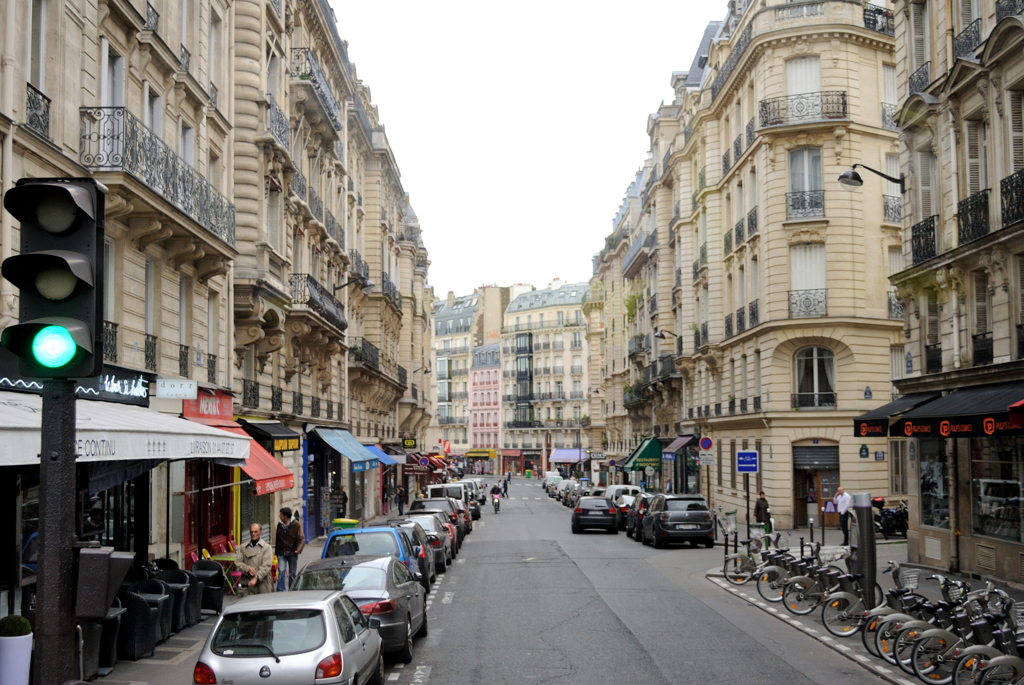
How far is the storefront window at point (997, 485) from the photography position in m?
18.5

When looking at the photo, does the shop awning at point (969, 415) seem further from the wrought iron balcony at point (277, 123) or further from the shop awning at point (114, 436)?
the wrought iron balcony at point (277, 123)

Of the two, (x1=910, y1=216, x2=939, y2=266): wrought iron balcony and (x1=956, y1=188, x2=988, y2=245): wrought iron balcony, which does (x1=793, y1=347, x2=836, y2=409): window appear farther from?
(x1=956, y1=188, x2=988, y2=245): wrought iron balcony

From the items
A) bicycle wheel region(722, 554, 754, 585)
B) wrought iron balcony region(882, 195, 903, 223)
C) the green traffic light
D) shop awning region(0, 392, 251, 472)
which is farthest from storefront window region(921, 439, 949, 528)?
the green traffic light

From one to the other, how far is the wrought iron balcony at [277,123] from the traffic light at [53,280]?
2274 centimetres

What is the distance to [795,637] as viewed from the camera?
14938 millimetres

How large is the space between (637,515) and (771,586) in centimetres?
1643

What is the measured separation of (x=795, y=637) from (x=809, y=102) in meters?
24.9

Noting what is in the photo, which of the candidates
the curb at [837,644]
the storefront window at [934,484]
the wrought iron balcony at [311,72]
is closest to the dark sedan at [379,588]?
the curb at [837,644]

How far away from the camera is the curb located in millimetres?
11977

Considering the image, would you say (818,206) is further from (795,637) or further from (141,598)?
(141,598)

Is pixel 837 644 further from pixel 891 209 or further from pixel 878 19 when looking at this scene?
pixel 878 19

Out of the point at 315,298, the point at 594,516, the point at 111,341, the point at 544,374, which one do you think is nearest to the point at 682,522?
the point at 594,516

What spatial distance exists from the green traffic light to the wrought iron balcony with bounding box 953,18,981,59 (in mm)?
19457

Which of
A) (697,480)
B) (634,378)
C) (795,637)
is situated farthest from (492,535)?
(634,378)
